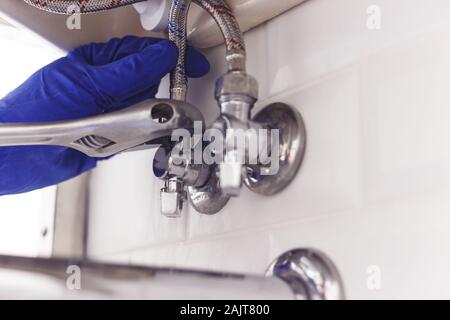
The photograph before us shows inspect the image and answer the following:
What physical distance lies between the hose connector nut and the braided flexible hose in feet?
0.08

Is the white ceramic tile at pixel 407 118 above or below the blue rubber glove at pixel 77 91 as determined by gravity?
below

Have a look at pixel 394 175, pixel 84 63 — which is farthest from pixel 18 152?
pixel 394 175

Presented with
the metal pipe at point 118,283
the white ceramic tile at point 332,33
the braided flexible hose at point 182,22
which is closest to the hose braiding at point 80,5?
the braided flexible hose at point 182,22

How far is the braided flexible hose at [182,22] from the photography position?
44 cm

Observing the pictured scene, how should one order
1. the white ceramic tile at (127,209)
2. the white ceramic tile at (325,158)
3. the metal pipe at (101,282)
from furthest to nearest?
the white ceramic tile at (127,209)
the white ceramic tile at (325,158)
the metal pipe at (101,282)

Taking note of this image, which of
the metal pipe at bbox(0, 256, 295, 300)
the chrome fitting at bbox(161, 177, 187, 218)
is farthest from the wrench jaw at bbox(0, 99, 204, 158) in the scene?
the metal pipe at bbox(0, 256, 295, 300)

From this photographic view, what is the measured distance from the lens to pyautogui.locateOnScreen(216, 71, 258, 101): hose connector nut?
1.33 ft

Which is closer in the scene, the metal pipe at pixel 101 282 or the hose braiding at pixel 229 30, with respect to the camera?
the metal pipe at pixel 101 282

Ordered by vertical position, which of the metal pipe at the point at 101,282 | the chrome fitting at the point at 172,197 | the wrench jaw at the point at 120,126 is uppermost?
the wrench jaw at the point at 120,126

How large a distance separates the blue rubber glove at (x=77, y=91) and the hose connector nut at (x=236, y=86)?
0.29 ft

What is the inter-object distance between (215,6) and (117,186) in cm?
25

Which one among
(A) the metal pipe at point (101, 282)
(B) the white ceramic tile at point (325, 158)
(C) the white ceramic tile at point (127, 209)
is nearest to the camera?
(A) the metal pipe at point (101, 282)

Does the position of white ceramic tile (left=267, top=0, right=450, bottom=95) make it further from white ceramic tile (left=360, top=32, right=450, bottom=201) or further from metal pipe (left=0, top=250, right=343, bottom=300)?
metal pipe (left=0, top=250, right=343, bottom=300)

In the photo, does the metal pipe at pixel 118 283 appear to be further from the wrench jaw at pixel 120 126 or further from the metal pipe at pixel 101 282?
the wrench jaw at pixel 120 126
